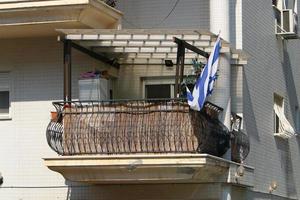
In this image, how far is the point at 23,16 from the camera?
54.5 feet

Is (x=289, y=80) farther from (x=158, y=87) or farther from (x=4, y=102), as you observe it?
(x=4, y=102)

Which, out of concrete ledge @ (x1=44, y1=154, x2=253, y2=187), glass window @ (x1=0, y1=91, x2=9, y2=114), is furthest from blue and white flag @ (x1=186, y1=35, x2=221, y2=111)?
glass window @ (x1=0, y1=91, x2=9, y2=114)

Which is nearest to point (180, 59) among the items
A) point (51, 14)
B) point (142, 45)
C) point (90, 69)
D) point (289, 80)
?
point (142, 45)

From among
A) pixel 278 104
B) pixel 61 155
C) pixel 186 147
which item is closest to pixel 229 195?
pixel 186 147

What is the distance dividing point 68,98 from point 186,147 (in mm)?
2479

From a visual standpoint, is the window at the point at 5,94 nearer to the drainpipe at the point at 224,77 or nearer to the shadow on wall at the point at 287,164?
the drainpipe at the point at 224,77

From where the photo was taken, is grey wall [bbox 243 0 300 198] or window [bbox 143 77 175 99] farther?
grey wall [bbox 243 0 300 198]

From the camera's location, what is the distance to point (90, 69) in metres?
17.5

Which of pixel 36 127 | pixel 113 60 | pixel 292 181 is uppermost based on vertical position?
pixel 113 60

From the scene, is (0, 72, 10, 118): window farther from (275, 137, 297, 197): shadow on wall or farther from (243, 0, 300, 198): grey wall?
(275, 137, 297, 197): shadow on wall

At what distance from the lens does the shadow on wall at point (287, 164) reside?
68.6 ft

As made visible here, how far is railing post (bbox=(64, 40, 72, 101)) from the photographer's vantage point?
16.0 meters

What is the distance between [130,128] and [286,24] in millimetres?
7003

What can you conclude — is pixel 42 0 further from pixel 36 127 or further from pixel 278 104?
pixel 278 104
